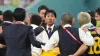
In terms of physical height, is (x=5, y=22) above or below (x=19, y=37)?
above

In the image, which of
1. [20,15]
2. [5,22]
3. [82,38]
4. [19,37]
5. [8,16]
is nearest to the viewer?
[82,38]

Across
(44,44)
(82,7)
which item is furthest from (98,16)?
(82,7)

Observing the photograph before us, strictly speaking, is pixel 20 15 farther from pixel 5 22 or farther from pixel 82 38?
pixel 82 38

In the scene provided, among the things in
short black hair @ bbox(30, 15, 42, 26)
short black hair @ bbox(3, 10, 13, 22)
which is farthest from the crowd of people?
short black hair @ bbox(30, 15, 42, 26)

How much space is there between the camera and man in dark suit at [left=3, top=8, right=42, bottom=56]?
285 inches

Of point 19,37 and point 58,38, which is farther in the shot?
point 19,37

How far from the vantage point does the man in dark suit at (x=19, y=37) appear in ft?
23.8

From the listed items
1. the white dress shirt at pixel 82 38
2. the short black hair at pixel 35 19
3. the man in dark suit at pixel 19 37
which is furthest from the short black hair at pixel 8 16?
the white dress shirt at pixel 82 38

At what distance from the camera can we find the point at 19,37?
7.26 meters

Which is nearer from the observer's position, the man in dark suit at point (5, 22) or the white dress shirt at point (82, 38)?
the white dress shirt at point (82, 38)

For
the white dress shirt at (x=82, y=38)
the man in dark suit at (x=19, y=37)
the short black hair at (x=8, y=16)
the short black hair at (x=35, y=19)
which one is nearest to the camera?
the white dress shirt at (x=82, y=38)

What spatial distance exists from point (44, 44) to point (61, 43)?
45 cm

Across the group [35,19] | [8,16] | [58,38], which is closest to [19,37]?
[58,38]

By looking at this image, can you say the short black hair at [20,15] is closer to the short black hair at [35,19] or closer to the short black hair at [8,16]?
the short black hair at [8,16]
